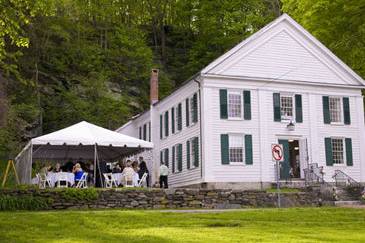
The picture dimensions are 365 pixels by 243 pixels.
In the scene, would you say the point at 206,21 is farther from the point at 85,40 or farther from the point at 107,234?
the point at 107,234

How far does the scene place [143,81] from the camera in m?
47.4

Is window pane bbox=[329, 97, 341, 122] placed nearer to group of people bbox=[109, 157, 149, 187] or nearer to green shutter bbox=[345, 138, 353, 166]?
green shutter bbox=[345, 138, 353, 166]

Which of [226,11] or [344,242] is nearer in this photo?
[344,242]

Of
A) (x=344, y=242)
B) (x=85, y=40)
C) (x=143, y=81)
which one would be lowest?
(x=344, y=242)

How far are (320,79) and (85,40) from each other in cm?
2574

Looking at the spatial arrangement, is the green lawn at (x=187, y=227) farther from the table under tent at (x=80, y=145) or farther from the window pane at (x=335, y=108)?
the window pane at (x=335, y=108)

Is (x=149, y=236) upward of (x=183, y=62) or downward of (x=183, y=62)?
downward

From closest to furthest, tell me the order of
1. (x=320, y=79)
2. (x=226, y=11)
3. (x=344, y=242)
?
(x=344, y=242)
(x=320, y=79)
(x=226, y=11)

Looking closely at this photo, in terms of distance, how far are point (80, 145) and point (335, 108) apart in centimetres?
1437

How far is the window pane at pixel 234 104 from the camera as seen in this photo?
2716cm

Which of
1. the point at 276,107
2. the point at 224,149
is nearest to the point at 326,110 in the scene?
the point at 276,107

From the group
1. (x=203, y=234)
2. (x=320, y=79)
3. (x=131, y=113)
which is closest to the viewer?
(x=203, y=234)

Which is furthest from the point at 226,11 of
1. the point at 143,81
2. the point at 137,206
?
the point at 137,206

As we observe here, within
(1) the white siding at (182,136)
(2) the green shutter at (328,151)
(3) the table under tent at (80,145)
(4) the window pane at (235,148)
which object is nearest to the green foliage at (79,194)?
(3) the table under tent at (80,145)
